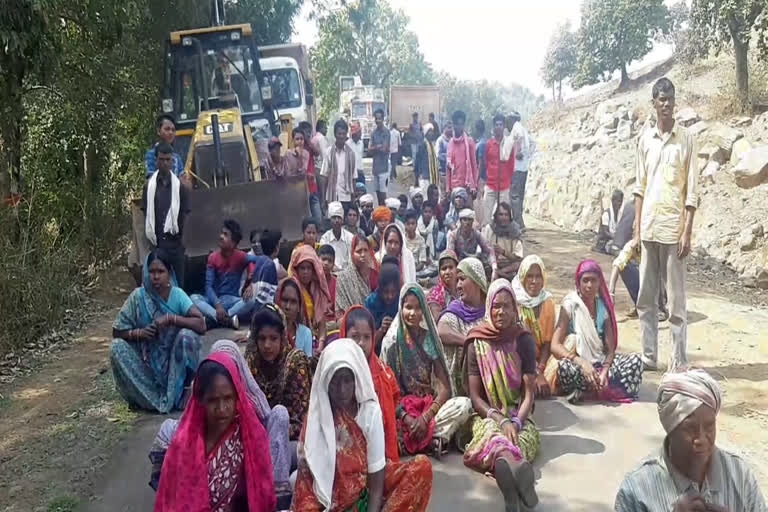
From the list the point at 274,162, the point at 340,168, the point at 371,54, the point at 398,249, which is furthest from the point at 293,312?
the point at 371,54

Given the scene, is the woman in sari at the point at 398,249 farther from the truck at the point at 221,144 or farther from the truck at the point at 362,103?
the truck at the point at 362,103

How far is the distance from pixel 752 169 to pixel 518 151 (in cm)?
425

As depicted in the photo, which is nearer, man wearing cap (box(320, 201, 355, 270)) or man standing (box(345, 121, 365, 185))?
man wearing cap (box(320, 201, 355, 270))

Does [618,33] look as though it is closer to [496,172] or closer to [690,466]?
[496,172]

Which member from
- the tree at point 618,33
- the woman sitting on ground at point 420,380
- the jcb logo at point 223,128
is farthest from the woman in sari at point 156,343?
the tree at point 618,33

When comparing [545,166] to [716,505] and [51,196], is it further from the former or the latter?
[716,505]

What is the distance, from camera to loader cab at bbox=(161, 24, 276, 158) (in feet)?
30.1

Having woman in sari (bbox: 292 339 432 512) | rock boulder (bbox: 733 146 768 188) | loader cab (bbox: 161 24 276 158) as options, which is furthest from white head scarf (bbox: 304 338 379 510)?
rock boulder (bbox: 733 146 768 188)

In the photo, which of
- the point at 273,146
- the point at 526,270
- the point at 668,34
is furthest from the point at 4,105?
the point at 668,34

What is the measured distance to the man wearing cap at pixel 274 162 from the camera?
870 centimetres

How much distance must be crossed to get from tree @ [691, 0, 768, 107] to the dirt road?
253 inches

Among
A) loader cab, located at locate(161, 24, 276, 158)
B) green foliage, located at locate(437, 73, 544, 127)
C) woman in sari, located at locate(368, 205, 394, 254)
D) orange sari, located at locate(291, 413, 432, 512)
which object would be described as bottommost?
orange sari, located at locate(291, 413, 432, 512)

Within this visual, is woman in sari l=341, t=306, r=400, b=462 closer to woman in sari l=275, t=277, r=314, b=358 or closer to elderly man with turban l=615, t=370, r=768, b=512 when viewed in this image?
woman in sari l=275, t=277, r=314, b=358

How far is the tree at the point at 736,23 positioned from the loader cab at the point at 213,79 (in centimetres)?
712
